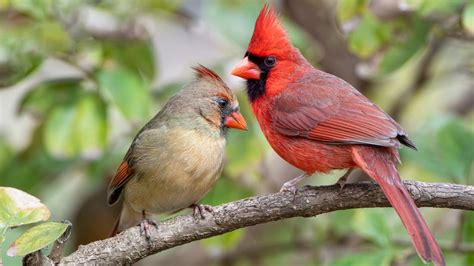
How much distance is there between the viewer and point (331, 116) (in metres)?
3.25

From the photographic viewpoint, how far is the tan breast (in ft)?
11.5

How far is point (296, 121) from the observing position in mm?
3268

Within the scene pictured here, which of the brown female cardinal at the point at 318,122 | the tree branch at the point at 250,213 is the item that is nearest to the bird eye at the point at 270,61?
the brown female cardinal at the point at 318,122

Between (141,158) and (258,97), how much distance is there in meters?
0.54

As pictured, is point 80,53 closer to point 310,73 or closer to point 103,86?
point 103,86

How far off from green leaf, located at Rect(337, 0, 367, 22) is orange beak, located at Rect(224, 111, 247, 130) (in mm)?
629

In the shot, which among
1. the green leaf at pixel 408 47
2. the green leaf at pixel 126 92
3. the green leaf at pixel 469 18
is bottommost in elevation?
the green leaf at pixel 126 92

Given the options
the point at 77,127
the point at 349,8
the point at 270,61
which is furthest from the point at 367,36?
the point at 77,127

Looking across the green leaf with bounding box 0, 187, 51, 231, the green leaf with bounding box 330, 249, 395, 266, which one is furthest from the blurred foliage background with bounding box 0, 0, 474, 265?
the green leaf with bounding box 0, 187, 51, 231

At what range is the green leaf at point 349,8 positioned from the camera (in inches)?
147

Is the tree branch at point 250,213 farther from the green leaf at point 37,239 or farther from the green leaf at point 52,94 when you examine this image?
the green leaf at point 52,94

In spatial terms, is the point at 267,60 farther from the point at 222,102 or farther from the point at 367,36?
the point at 367,36

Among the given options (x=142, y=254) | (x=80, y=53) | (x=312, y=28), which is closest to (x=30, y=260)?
(x=142, y=254)

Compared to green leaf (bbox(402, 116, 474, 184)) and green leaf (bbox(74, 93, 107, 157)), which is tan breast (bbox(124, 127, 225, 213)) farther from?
green leaf (bbox(402, 116, 474, 184))
